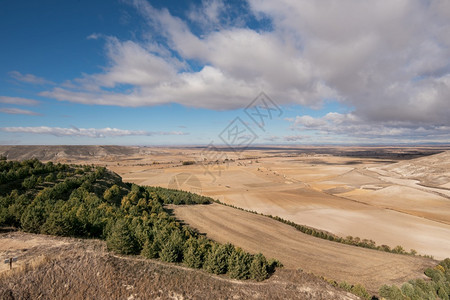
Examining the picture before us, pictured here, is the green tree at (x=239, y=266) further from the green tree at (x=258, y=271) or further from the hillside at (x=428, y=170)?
the hillside at (x=428, y=170)

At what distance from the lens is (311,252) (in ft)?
70.2

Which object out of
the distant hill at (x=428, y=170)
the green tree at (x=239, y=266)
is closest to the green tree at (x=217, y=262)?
the green tree at (x=239, y=266)

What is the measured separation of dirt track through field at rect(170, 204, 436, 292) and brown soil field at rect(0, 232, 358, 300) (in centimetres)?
615

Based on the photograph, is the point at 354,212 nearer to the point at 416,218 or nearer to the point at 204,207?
the point at 416,218

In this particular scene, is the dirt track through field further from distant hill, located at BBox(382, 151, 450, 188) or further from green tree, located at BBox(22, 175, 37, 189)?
distant hill, located at BBox(382, 151, 450, 188)

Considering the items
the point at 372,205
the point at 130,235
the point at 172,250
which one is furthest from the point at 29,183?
the point at 372,205

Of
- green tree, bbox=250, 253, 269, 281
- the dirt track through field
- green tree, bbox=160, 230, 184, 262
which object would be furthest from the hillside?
green tree, bbox=160, 230, 184, 262

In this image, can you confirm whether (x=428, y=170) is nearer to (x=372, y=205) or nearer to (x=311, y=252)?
(x=372, y=205)

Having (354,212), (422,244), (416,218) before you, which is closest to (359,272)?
(422,244)

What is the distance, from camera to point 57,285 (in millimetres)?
10672

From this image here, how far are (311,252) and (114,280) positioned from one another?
58.8 feet

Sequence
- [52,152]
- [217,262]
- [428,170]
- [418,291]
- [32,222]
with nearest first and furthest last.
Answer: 1. [418,291]
2. [217,262]
3. [32,222]
4. [428,170]
5. [52,152]

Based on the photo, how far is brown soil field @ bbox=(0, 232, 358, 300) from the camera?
1044 cm

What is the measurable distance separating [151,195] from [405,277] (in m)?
35.7
